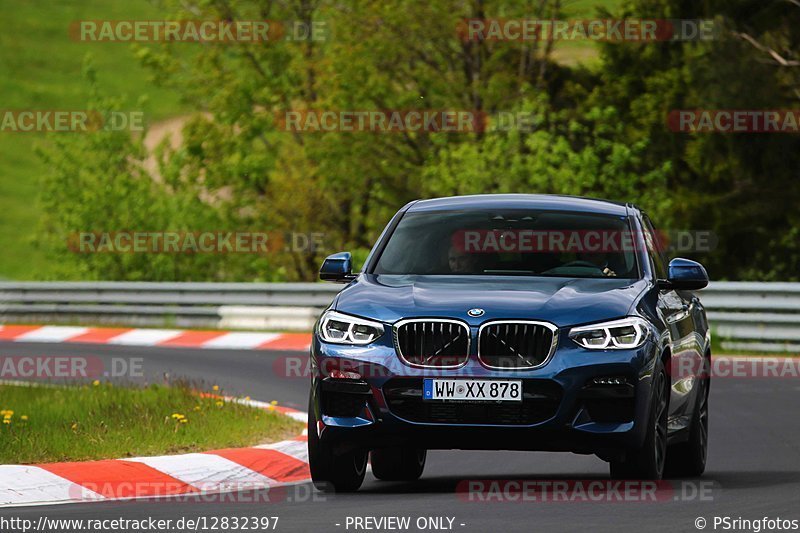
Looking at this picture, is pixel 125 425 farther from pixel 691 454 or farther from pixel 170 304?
pixel 170 304

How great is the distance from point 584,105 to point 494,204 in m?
29.8

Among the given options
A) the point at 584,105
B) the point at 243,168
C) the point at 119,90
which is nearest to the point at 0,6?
the point at 119,90

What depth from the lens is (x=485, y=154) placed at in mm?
34375

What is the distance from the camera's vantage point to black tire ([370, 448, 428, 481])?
11.2 metres

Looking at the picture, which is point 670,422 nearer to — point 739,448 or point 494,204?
point 494,204

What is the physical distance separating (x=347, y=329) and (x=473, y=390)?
0.80 meters

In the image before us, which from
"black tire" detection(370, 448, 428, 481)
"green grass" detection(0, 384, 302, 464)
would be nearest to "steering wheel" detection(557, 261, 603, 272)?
"black tire" detection(370, 448, 428, 481)

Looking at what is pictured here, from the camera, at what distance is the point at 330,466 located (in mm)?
10219

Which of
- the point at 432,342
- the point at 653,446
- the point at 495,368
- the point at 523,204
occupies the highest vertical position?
the point at 523,204

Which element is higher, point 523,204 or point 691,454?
point 523,204

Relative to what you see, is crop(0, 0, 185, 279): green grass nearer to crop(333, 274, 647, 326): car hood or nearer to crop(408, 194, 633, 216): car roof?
crop(408, 194, 633, 216): car roof

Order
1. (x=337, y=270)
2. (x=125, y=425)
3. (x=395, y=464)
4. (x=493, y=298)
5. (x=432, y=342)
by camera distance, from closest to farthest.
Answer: (x=432, y=342) → (x=493, y=298) → (x=337, y=270) → (x=395, y=464) → (x=125, y=425)

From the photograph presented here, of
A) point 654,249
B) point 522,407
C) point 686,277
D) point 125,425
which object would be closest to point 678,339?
point 686,277

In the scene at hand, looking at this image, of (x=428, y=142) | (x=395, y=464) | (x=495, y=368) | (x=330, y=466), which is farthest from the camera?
(x=428, y=142)
